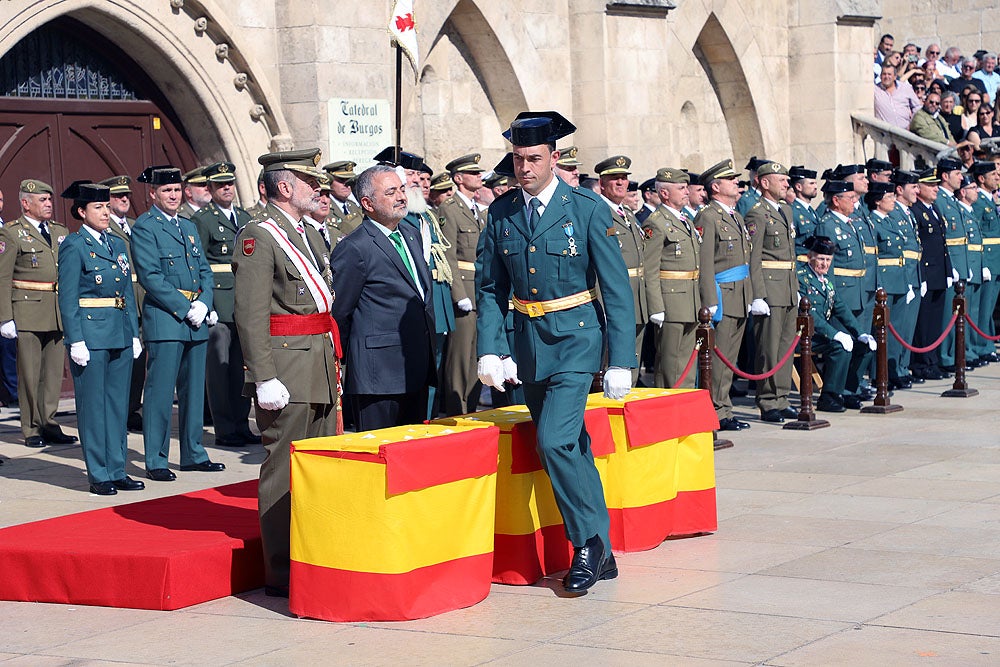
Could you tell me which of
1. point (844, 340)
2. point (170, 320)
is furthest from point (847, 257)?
point (170, 320)

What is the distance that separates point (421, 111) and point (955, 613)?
11021mm

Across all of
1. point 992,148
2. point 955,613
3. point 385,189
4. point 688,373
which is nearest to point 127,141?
point 688,373

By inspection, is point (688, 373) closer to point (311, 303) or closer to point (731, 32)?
point (311, 303)

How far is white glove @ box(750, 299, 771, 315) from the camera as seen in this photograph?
38.5 ft

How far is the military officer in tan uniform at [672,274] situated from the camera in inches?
439

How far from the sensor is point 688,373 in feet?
37.1

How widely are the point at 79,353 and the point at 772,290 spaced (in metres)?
5.19

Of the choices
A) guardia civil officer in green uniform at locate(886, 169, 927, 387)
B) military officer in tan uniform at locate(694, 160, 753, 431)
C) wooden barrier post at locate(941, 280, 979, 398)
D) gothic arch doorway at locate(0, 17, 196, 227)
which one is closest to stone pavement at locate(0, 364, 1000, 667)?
military officer in tan uniform at locate(694, 160, 753, 431)

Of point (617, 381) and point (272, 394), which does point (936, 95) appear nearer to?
point (617, 381)

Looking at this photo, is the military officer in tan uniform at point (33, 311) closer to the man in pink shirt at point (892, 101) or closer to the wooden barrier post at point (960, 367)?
the wooden barrier post at point (960, 367)

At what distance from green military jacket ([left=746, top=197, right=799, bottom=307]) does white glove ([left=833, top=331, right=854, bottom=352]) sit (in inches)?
16.7

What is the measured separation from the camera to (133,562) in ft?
21.4

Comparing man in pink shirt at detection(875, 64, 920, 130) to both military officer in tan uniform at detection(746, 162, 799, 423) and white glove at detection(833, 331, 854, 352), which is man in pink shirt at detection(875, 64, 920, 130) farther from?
military officer in tan uniform at detection(746, 162, 799, 423)

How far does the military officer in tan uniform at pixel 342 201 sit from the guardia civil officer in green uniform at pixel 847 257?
3.58 metres
